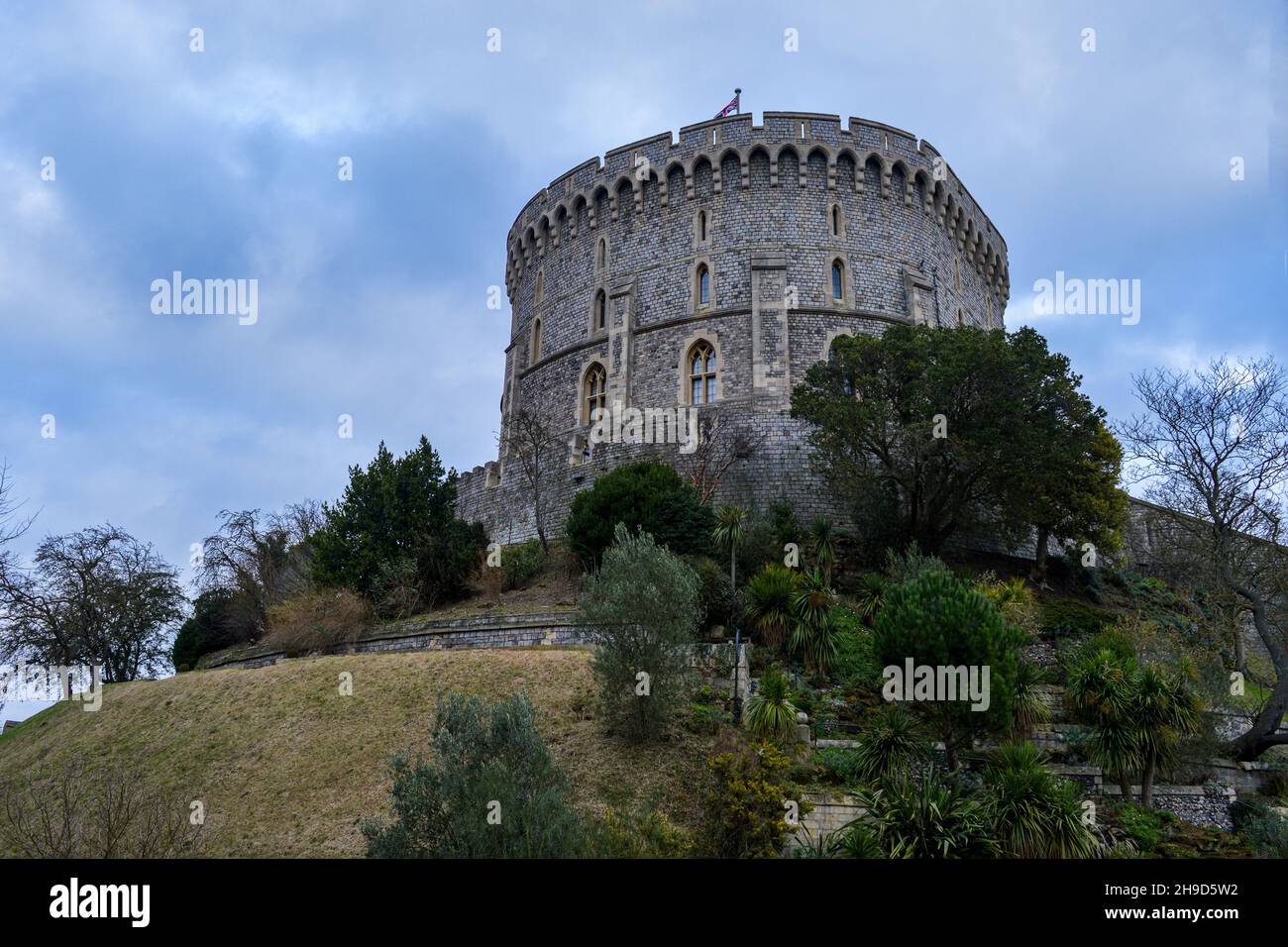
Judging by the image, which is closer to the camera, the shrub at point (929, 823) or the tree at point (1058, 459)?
the shrub at point (929, 823)

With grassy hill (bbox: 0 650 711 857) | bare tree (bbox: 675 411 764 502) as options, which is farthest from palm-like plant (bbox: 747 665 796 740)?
bare tree (bbox: 675 411 764 502)

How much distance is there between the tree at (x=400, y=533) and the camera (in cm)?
A: 2909

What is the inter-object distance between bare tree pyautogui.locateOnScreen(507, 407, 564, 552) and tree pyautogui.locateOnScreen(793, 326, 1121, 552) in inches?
371

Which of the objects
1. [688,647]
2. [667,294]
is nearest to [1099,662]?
[688,647]

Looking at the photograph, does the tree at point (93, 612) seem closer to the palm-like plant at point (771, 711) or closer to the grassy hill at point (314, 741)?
the grassy hill at point (314, 741)

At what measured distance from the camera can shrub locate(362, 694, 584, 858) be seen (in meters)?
11.3

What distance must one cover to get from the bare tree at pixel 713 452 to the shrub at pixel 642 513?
8.85 feet

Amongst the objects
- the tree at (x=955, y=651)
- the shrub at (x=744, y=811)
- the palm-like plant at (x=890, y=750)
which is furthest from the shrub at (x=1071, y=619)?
the shrub at (x=744, y=811)

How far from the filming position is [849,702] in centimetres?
1842

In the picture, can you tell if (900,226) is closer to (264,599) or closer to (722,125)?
(722,125)

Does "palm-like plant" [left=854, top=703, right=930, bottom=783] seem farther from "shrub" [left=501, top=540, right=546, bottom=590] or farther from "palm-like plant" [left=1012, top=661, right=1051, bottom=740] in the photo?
"shrub" [left=501, top=540, right=546, bottom=590]

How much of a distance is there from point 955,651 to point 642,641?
5.14 m

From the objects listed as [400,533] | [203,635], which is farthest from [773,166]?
[203,635]
